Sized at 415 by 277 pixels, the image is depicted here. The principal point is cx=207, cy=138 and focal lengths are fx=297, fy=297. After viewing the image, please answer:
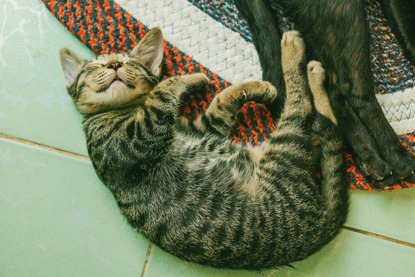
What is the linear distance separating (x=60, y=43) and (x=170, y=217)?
99cm

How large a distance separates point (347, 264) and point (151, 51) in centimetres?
126

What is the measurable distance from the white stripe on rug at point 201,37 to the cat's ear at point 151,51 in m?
0.14

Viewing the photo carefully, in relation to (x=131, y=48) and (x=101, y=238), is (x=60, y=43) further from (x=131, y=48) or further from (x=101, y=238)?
(x=101, y=238)

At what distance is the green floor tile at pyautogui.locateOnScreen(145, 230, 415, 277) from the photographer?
127 centimetres

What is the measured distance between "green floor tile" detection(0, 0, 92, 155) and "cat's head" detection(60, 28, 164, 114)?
143 millimetres

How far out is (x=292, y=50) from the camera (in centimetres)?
124

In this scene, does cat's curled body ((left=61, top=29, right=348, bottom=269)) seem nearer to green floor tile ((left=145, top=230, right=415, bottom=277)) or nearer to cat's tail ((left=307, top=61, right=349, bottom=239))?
cat's tail ((left=307, top=61, right=349, bottom=239))

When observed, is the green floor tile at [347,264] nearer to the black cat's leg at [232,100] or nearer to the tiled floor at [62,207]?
the tiled floor at [62,207]

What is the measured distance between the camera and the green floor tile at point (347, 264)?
127cm

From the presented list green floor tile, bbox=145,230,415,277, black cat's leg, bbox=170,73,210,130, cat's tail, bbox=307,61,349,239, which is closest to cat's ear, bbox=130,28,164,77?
black cat's leg, bbox=170,73,210,130

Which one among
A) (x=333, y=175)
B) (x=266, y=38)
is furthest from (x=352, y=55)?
(x=333, y=175)

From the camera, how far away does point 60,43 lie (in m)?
1.42

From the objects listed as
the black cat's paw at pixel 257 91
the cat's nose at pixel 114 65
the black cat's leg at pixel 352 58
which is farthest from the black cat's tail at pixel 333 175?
the cat's nose at pixel 114 65

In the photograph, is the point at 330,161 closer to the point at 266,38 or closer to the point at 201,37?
the point at 266,38
